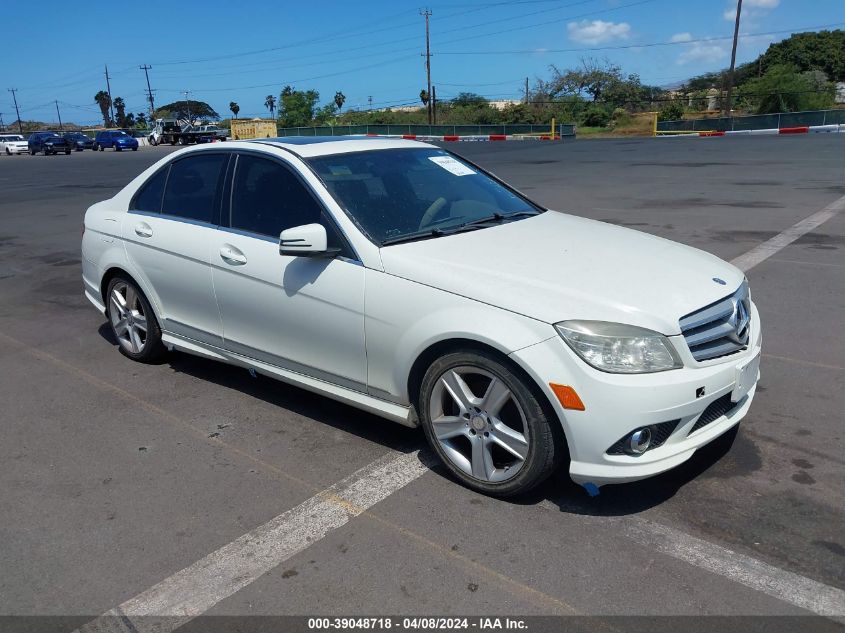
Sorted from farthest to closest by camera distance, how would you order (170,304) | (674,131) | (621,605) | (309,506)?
(674,131), (170,304), (309,506), (621,605)

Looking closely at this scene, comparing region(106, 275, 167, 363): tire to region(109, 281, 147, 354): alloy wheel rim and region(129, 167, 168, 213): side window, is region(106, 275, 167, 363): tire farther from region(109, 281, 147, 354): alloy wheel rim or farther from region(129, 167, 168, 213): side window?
region(129, 167, 168, 213): side window

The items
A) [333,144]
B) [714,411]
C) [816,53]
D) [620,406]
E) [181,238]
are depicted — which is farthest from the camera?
[816,53]

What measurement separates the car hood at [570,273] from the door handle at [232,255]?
3.60ft

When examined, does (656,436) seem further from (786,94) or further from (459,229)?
(786,94)

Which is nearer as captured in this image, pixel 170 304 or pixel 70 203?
pixel 170 304

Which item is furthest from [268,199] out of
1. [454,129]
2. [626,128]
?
[626,128]

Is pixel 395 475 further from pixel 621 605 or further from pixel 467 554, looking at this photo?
pixel 621 605

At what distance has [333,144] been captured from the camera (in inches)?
184

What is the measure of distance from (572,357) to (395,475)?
1.24 meters

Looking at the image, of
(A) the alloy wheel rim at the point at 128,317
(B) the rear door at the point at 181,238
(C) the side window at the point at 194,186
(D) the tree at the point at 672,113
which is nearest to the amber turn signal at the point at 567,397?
(B) the rear door at the point at 181,238

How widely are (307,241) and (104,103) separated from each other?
14374 cm

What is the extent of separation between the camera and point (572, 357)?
3.12 meters

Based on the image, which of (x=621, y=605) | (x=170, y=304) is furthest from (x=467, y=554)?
(x=170, y=304)

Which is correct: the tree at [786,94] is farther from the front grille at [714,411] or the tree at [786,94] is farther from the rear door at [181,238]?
the front grille at [714,411]
